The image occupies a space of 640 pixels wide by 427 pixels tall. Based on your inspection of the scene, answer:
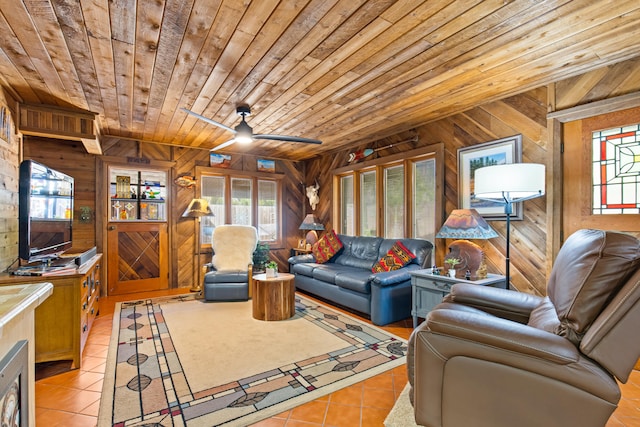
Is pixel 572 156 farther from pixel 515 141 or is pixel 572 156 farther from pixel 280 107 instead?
pixel 280 107

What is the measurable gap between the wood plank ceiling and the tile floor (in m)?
2.41

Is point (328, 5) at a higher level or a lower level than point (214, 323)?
higher

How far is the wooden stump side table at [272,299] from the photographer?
11.7ft

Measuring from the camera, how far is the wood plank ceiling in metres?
1.89

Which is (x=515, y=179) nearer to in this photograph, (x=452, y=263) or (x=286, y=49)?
(x=452, y=263)

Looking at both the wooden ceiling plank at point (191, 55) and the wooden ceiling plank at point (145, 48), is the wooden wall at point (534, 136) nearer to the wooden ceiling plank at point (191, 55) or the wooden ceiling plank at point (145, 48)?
the wooden ceiling plank at point (191, 55)

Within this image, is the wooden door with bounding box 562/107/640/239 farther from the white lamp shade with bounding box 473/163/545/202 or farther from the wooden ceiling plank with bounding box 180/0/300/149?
the wooden ceiling plank with bounding box 180/0/300/149

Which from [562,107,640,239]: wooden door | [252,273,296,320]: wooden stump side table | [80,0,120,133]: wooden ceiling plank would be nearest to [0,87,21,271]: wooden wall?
[80,0,120,133]: wooden ceiling plank

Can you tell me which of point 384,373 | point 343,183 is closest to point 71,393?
point 384,373

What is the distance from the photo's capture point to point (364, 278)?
3727 millimetres

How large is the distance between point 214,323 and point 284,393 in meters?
1.66

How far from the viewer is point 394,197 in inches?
191

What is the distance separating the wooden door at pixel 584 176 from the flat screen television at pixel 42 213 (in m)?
4.58

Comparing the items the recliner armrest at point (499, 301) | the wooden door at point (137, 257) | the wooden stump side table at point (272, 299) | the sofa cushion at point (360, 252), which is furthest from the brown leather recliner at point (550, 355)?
the wooden door at point (137, 257)
